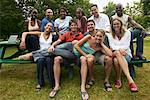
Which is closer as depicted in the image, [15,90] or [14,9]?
[15,90]

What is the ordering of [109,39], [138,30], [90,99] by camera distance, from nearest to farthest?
[90,99]
[109,39]
[138,30]

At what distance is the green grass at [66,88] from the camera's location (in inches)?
223

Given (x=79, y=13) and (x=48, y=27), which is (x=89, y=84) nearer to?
(x=48, y=27)

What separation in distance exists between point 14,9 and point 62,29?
16433 mm

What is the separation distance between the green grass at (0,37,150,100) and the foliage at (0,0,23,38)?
47.9 ft

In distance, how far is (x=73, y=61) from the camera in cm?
A: 600

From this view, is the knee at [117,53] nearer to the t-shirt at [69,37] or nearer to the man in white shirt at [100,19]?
the t-shirt at [69,37]

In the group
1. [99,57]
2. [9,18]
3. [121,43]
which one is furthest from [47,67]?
[9,18]

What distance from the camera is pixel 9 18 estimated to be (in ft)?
70.3

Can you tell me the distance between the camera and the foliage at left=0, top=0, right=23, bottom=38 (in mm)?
21023

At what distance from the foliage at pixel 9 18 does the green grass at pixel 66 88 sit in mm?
14606

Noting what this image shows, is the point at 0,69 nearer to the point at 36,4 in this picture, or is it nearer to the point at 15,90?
the point at 15,90

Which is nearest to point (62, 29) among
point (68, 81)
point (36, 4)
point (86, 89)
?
point (68, 81)

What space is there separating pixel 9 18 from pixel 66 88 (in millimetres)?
16444
